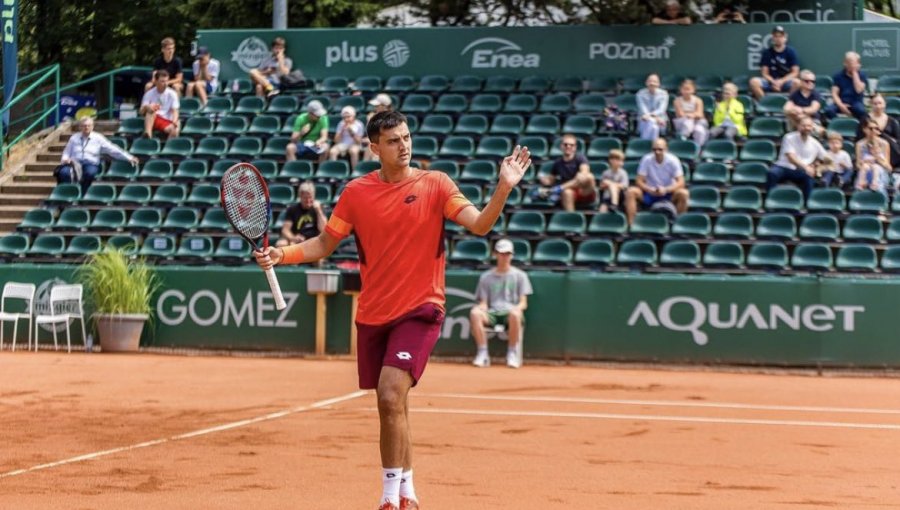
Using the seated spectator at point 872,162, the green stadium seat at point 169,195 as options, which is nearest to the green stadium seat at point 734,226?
the seated spectator at point 872,162

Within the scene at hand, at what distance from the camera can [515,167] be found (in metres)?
6.86

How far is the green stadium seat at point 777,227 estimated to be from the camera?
18.5 meters

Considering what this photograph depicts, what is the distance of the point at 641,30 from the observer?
2373 cm

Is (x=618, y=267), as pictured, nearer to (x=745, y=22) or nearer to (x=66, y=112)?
(x=745, y=22)

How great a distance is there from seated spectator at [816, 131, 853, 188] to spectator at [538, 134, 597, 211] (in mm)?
3327

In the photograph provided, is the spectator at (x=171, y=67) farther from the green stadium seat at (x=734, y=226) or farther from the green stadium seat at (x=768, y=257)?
Answer: the green stadium seat at (x=768, y=257)

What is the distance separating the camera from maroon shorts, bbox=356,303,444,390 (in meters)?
7.16

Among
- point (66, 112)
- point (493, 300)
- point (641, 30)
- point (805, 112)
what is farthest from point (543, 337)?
point (66, 112)

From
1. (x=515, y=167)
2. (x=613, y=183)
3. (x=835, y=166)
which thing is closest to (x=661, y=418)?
(x=515, y=167)

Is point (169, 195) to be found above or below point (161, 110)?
below

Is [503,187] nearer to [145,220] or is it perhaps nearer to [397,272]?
[397,272]

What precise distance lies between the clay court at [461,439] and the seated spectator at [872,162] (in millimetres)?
3729

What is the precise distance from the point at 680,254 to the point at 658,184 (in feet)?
4.18

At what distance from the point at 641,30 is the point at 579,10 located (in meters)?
2.33
